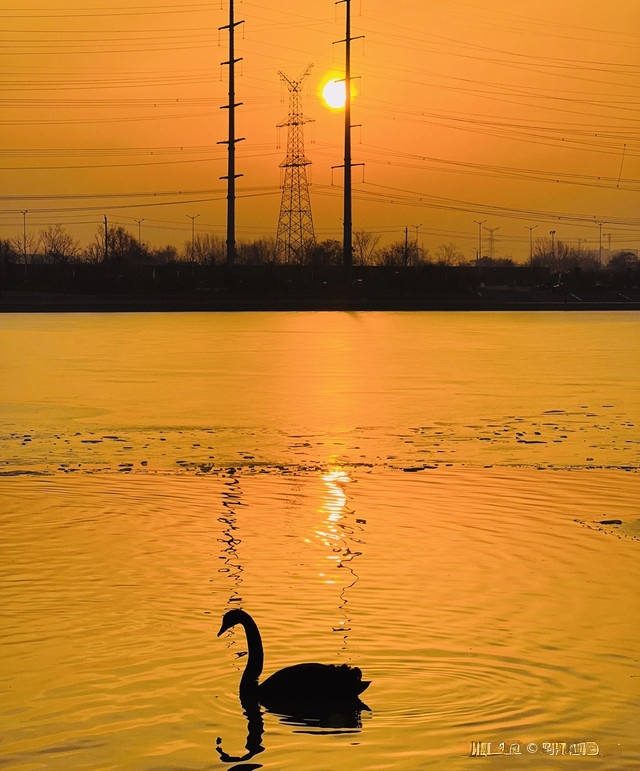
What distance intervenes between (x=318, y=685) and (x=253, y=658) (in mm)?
473

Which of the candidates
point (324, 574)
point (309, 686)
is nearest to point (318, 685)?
point (309, 686)

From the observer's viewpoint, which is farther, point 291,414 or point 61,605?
point 291,414

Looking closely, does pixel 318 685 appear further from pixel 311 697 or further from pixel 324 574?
pixel 324 574

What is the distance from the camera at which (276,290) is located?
4195 inches

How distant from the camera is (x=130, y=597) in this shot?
1167 cm

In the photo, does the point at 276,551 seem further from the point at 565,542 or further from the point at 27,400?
the point at 27,400

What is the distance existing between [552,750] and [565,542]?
616 cm

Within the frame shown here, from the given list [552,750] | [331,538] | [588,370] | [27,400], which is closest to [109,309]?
[588,370]

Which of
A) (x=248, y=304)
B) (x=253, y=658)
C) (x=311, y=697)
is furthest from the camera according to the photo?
(x=248, y=304)

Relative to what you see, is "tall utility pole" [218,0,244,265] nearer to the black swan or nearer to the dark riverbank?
the dark riverbank

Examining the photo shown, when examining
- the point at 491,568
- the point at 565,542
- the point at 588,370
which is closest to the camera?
the point at 491,568

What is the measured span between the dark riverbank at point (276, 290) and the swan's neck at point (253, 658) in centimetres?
8444

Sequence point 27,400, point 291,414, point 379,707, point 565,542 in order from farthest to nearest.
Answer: point 27,400 → point 291,414 → point 565,542 → point 379,707

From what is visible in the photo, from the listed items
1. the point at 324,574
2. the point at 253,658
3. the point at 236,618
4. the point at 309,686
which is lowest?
the point at 324,574
